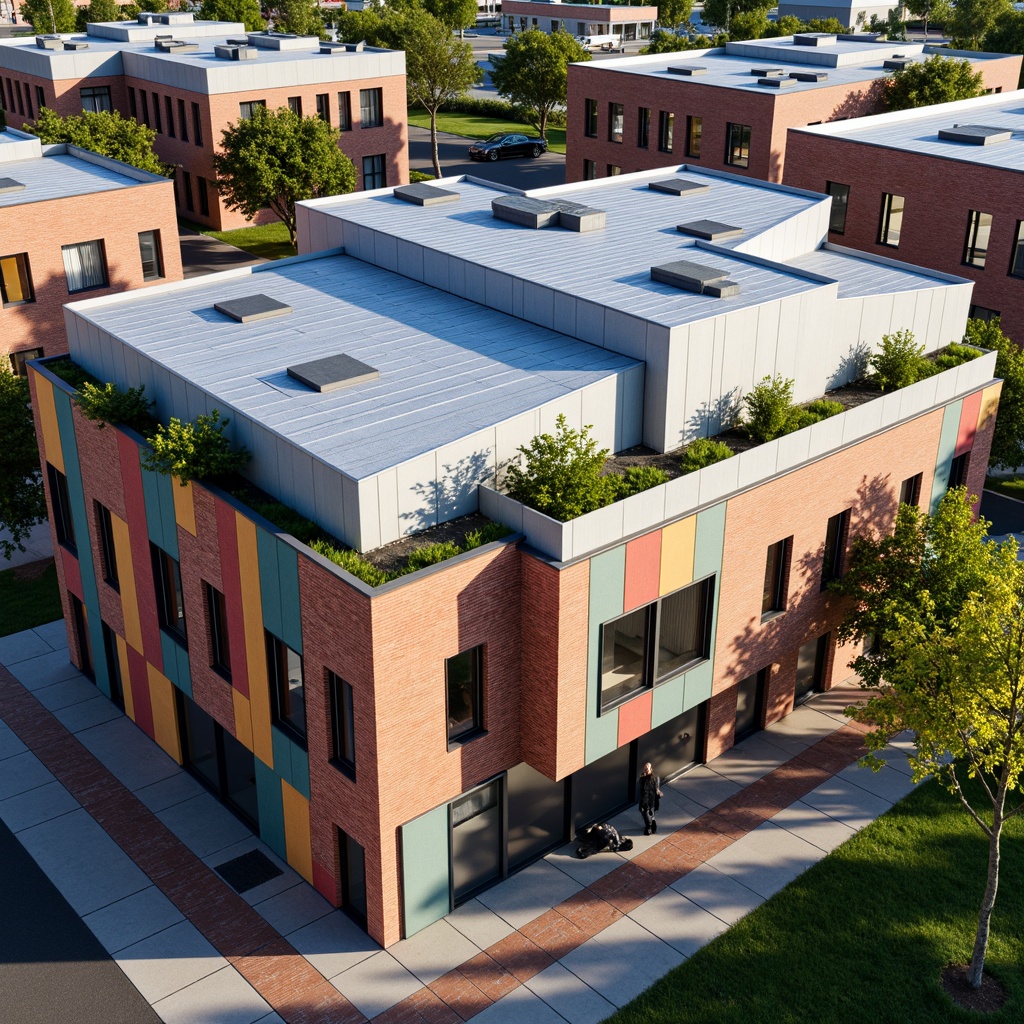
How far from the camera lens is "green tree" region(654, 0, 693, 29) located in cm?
11756

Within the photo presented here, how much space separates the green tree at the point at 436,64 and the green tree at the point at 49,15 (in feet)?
141

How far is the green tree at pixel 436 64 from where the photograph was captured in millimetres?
73812

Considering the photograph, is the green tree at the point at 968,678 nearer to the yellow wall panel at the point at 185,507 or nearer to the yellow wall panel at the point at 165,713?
the yellow wall panel at the point at 185,507

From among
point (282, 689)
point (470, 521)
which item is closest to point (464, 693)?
point (470, 521)

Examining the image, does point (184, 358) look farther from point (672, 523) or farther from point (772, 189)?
point (772, 189)

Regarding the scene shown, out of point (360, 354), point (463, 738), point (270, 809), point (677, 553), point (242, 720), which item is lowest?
point (270, 809)

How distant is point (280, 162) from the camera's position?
180ft

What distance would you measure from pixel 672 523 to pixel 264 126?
4040 cm

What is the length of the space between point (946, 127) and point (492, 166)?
38.6 meters

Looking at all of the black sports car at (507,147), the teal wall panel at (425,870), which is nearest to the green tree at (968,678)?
the teal wall panel at (425,870)

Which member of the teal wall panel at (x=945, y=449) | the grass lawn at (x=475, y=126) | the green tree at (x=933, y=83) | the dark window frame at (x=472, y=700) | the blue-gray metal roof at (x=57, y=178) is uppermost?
the green tree at (x=933, y=83)

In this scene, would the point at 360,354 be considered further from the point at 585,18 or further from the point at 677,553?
the point at 585,18

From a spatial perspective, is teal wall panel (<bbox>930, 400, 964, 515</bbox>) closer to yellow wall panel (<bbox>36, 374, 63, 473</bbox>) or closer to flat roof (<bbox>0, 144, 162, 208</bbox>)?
yellow wall panel (<bbox>36, 374, 63, 473</bbox>)

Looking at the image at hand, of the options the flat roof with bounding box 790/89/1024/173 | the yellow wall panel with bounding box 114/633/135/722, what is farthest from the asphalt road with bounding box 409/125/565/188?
the yellow wall panel with bounding box 114/633/135/722
